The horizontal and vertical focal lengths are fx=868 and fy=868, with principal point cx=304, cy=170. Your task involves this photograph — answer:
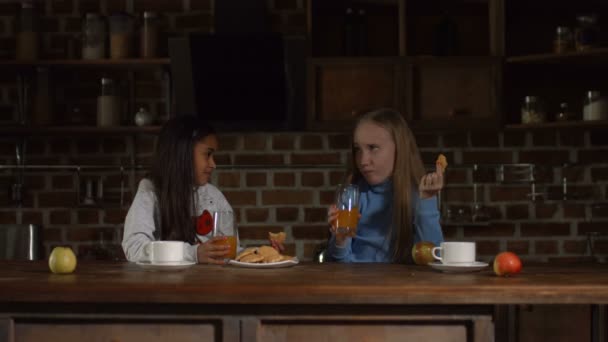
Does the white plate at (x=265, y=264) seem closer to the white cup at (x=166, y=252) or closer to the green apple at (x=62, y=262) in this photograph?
the white cup at (x=166, y=252)

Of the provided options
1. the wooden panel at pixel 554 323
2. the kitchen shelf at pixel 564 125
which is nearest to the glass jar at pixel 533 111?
the kitchen shelf at pixel 564 125

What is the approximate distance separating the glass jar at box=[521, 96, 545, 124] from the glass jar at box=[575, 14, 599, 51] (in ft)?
0.89

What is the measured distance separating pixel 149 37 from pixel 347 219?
1760mm

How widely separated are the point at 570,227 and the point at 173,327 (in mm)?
2525

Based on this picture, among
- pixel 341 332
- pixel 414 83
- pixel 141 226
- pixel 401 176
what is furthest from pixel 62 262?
pixel 414 83

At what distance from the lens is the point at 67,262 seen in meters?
2.05

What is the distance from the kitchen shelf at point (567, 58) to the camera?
3430 mm

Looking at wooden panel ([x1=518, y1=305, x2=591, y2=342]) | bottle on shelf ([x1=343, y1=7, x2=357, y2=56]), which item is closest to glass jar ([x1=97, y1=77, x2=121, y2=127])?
bottle on shelf ([x1=343, y1=7, x2=357, y2=56])

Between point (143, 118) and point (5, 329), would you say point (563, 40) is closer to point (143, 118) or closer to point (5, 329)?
point (143, 118)

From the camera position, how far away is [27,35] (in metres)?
3.80

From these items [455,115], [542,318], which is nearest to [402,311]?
[542,318]

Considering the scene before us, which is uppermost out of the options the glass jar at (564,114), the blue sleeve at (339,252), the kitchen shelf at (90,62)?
the kitchen shelf at (90,62)

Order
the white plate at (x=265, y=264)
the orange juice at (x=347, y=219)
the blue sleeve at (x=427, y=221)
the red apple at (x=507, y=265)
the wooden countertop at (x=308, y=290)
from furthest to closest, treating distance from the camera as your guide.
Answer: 1. the blue sleeve at (x=427, y=221)
2. the orange juice at (x=347, y=219)
3. the white plate at (x=265, y=264)
4. the red apple at (x=507, y=265)
5. the wooden countertop at (x=308, y=290)

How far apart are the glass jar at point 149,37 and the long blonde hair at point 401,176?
1.26m
